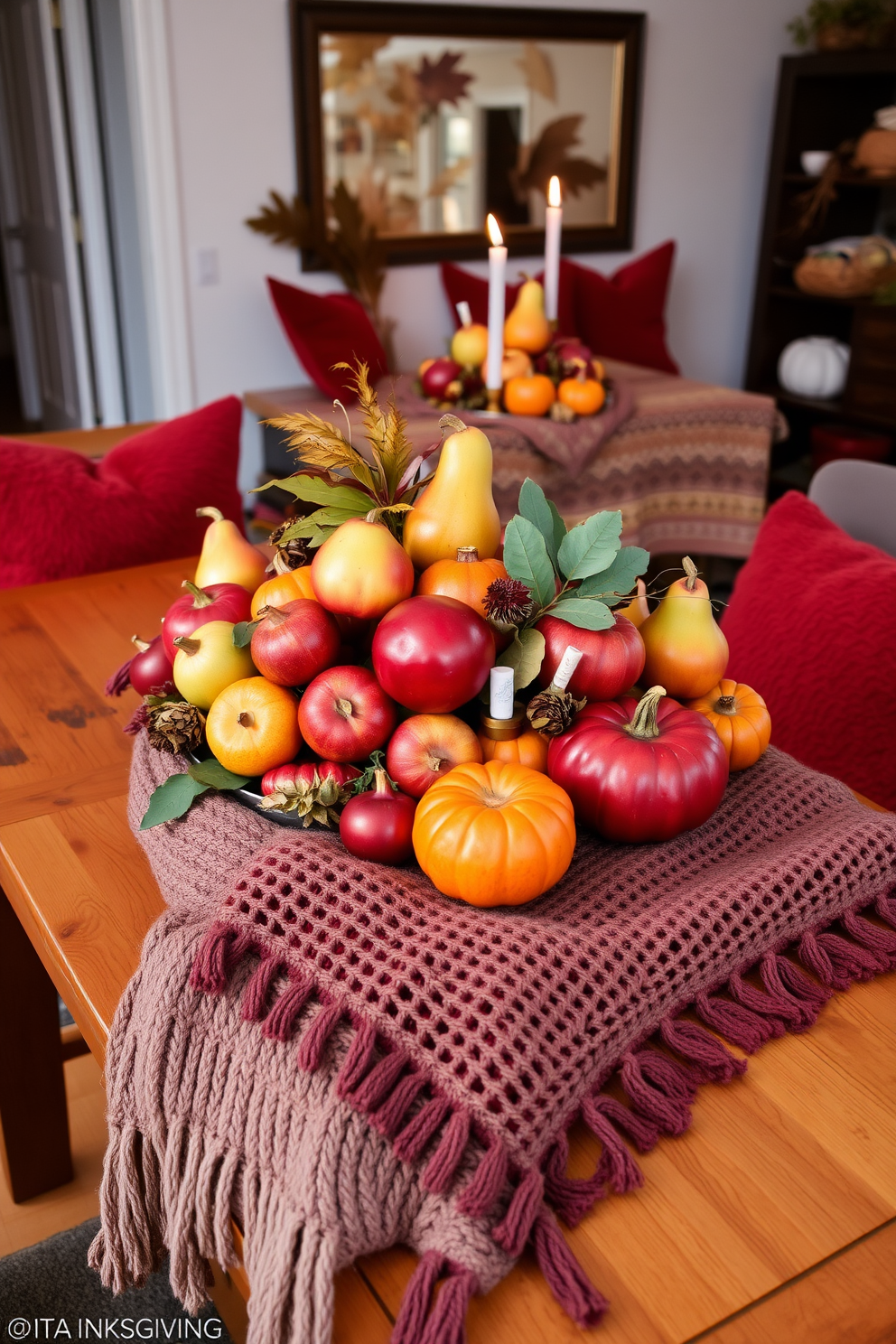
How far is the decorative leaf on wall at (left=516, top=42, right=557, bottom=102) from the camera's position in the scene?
329 centimetres

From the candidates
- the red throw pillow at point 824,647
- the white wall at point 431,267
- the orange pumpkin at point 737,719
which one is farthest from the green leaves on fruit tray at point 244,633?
the white wall at point 431,267

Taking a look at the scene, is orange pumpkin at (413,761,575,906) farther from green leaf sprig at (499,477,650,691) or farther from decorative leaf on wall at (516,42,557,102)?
decorative leaf on wall at (516,42,557,102)

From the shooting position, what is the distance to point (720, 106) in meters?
3.74

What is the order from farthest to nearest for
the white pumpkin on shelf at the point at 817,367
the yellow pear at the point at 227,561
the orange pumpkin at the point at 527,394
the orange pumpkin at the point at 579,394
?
the white pumpkin on shelf at the point at 817,367 → the orange pumpkin at the point at 579,394 → the orange pumpkin at the point at 527,394 → the yellow pear at the point at 227,561

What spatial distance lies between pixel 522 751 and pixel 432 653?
11cm

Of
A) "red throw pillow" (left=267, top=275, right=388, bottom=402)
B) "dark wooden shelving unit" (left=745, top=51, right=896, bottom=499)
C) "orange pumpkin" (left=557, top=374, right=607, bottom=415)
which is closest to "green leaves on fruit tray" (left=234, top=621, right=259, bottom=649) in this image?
"orange pumpkin" (left=557, top=374, right=607, bottom=415)

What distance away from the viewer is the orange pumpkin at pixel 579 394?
2.48 meters

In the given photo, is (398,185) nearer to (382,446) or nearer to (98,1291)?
(382,446)

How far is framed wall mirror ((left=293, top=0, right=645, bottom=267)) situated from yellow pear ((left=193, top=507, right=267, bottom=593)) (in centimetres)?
244

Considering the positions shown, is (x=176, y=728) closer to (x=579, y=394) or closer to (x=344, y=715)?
(x=344, y=715)

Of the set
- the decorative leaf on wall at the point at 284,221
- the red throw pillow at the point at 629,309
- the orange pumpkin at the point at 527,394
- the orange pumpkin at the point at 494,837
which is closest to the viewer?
the orange pumpkin at the point at 494,837

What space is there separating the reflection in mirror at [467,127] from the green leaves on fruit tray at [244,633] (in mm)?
2671

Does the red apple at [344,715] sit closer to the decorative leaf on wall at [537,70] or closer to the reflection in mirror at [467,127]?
the reflection in mirror at [467,127]

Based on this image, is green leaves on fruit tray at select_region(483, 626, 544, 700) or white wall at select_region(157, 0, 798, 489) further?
white wall at select_region(157, 0, 798, 489)
